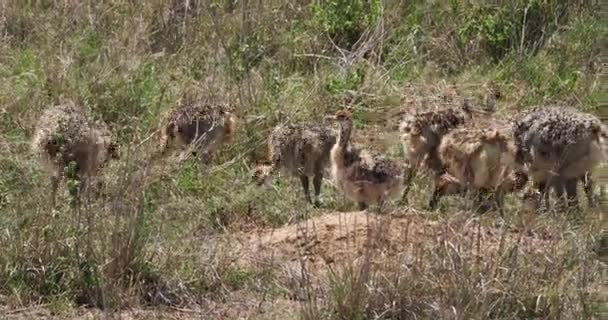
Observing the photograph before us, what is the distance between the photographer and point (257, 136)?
10.1 meters

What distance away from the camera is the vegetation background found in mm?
6465

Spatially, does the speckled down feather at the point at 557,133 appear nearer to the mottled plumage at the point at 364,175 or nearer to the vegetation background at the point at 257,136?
the vegetation background at the point at 257,136

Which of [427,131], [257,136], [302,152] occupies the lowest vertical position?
[257,136]

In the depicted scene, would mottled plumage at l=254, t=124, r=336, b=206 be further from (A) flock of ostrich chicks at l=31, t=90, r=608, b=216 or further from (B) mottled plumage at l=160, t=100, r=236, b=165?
(B) mottled plumage at l=160, t=100, r=236, b=165

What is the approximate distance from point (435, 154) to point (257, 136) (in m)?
1.63

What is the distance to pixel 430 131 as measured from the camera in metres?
9.01

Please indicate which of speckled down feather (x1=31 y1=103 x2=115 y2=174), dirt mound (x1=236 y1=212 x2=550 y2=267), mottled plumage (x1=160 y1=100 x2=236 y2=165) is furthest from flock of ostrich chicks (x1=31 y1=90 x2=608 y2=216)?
dirt mound (x1=236 y1=212 x2=550 y2=267)

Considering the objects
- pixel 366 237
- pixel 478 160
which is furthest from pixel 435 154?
pixel 366 237

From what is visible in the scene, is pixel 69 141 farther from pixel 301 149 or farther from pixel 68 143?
pixel 301 149

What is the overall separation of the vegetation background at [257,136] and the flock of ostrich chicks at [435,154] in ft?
0.57

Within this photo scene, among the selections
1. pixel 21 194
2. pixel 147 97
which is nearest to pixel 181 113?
pixel 147 97

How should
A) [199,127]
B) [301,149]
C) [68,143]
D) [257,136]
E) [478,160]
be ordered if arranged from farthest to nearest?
1. [257,136]
2. [199,127]
3. [301,149]
4. [478,160]
5. [68,143]

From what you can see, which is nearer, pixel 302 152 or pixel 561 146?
pixel 561 146

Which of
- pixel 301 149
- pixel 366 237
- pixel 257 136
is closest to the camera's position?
pixel 366 237
